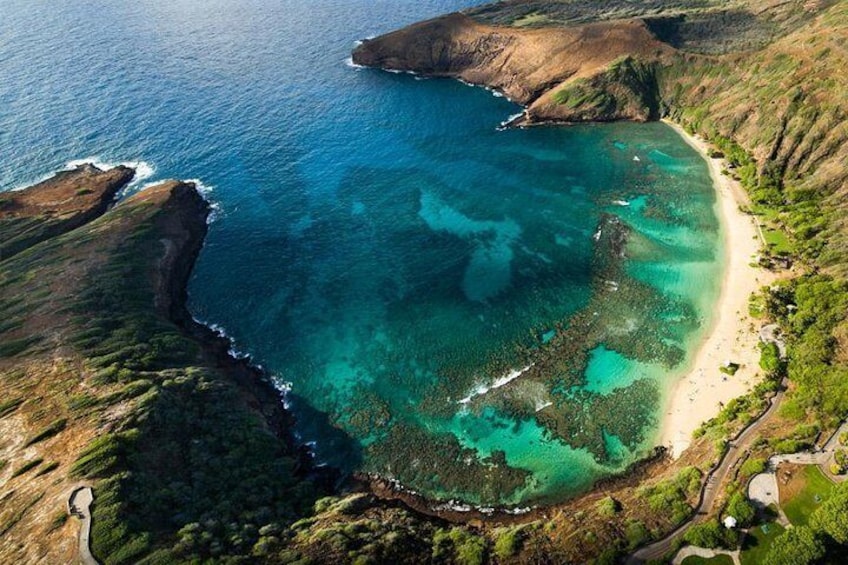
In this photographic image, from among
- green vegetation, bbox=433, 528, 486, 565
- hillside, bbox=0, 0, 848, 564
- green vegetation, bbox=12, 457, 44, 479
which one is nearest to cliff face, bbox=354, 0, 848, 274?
hillside, bbox=0, 0, 848, 564

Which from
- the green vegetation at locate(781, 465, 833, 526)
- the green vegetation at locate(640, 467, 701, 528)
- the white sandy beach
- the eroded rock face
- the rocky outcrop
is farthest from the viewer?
the eroded rock face

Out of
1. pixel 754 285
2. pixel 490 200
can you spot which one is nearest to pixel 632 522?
pixel 754 285

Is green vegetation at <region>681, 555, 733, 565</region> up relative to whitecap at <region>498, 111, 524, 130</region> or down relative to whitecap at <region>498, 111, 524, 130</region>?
down

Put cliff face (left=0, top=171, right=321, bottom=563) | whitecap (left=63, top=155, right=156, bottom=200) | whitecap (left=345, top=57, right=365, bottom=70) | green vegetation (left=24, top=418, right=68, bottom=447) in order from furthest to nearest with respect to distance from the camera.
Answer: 1. whitecap (left=345, top=57, right=365, bottom=70)
2. whitecap (left=63, top=155, right=156, bottom=200)
3. green vegetation (left=24, top=418, right=68, bottom=447)
4. cliff face (left=0, top=171, right=321, bottom=563)

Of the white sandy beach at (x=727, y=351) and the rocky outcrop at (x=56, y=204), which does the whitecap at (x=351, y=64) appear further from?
the white sandy beach at (x=727, y=351)

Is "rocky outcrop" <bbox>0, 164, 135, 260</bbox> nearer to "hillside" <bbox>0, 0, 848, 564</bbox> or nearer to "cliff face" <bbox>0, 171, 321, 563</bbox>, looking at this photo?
"hillside" <bbox>0, 0, 848, 564</bbox>

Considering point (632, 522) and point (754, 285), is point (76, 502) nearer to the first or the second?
point (632, 522)

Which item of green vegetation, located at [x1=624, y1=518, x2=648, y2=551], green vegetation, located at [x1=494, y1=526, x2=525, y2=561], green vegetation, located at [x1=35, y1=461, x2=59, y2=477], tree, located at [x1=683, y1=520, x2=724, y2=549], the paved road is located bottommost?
green vegetation, located at [x1=35, y1=461, x2=59, y2=477]
